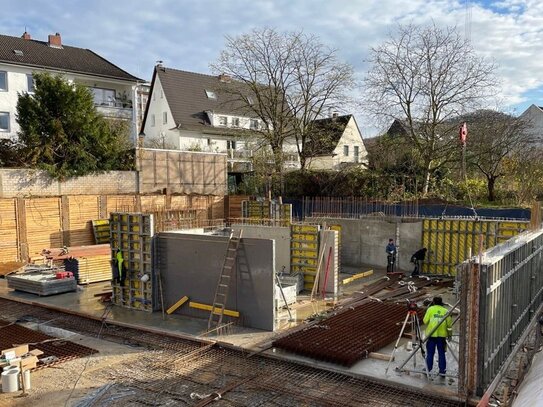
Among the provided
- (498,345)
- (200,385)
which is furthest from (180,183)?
(498,345)

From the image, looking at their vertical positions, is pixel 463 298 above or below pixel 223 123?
below

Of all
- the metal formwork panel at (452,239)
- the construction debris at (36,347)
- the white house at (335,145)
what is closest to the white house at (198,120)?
the white house at (335,145)

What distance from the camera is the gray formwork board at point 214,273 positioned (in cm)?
1077

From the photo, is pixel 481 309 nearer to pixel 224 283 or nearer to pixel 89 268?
pixel 224 283

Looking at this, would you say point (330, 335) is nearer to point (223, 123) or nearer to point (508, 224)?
point (508, 224)

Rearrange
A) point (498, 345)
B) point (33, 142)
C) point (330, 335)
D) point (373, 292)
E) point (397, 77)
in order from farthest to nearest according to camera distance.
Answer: point (397, 77)
point (33, 142)
point (373, 292)
point (330, 335)
point (498, 345)

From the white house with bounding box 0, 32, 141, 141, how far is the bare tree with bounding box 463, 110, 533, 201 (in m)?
25.4

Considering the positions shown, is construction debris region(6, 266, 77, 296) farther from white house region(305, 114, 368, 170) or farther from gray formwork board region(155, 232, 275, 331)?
white house region(305, 114, 368, 170)

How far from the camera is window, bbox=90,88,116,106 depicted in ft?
120

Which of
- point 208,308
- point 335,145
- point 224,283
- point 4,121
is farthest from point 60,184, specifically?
point 335,145

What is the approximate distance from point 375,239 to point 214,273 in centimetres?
968

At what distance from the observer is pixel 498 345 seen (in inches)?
300

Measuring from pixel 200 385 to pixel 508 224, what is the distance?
12.6 m

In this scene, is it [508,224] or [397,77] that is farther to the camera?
[397,77]
